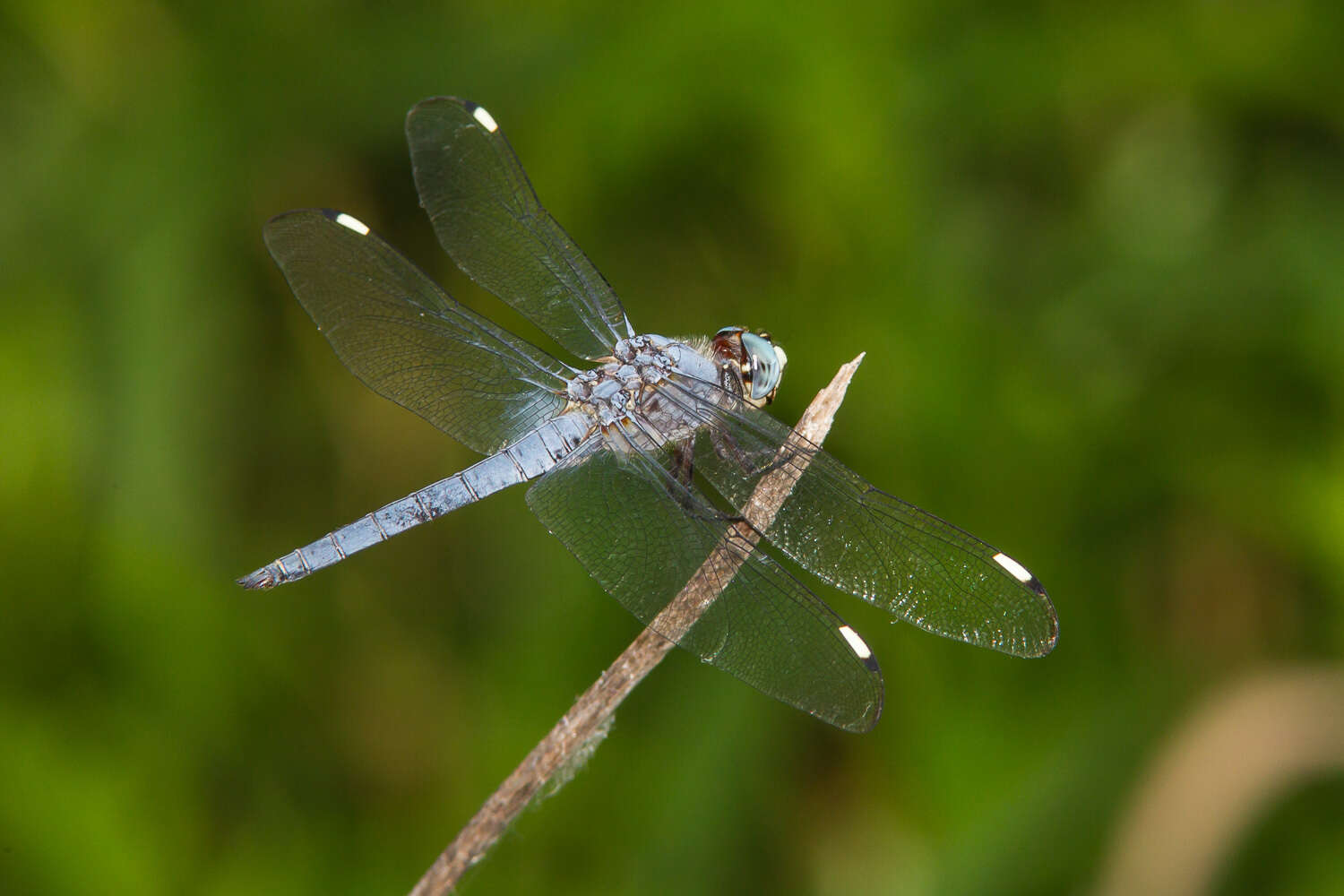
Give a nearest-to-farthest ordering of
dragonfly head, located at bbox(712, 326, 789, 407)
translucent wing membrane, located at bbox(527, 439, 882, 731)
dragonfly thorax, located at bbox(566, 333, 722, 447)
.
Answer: translucent wing membrane, located at bbox(527, 439, 882, 731)
dragonfly thorax, located at bbox(566, 333, 722, 447)
dragonfly head, located at bbox(712, 326, 789, 407)

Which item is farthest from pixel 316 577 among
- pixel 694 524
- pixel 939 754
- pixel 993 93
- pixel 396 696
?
pixel 993 93

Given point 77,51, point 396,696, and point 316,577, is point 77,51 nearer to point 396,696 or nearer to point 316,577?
point 316,577

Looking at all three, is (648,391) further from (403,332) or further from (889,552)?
(889,552)

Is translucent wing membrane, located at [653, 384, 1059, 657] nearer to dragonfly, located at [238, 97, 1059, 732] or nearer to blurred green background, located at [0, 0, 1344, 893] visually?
dragonfly, located at [238, 97, 1059, 732]

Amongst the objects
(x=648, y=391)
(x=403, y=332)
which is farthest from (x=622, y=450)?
(x=403, y=332)

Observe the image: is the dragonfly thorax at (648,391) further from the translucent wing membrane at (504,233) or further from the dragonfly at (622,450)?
the translucent wing membrane at (504,233)

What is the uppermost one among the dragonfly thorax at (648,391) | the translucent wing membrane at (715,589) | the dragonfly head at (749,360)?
the dragonfly head at (749,360)

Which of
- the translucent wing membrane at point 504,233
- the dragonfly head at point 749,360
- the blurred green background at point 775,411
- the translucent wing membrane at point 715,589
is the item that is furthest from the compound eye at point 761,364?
the translucent wing membrane at point 715,589

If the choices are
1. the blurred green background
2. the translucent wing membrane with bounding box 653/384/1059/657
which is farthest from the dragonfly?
the blurred green background
